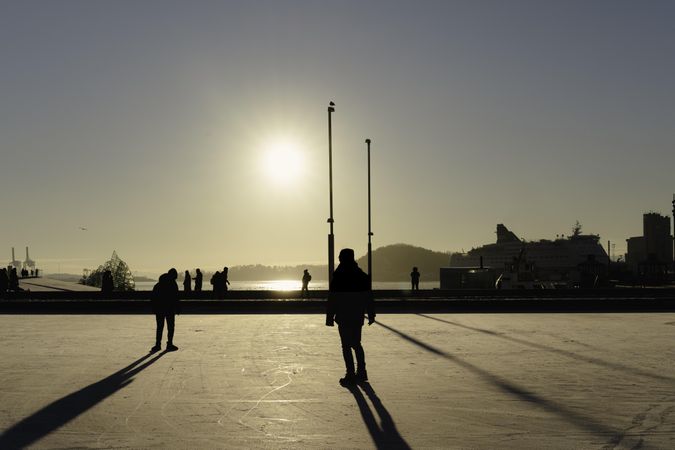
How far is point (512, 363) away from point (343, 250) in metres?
4.24

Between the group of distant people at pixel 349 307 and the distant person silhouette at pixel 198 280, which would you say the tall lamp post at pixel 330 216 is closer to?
the distant person silhouette at pixel 198 280

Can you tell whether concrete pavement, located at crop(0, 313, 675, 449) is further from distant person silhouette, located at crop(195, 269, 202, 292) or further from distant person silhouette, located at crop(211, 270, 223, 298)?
distant person silhouette, located at crop(195, 269, 202, 292)

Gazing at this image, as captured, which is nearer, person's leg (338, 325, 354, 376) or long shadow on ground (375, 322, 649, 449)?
long shadow on ground (375, 322, 649, 449)

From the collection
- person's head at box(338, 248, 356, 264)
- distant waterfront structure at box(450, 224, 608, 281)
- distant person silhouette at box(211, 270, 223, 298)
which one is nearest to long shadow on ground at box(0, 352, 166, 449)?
person's head at box(338, 248, 356, 264)

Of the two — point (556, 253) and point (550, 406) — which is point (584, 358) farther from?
point (556, 253)

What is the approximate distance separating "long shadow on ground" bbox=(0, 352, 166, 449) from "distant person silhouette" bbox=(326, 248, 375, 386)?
324 cm

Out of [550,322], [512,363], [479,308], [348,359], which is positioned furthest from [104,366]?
[479,308]

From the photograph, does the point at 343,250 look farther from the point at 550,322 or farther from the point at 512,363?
the point at 550,322

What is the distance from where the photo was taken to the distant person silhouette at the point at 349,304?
10180 mm

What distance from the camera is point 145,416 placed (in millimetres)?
8148

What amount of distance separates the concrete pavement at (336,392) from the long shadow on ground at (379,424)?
0.02 m

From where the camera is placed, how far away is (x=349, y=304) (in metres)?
10.2

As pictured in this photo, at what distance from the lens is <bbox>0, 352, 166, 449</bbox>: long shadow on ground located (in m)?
7.01

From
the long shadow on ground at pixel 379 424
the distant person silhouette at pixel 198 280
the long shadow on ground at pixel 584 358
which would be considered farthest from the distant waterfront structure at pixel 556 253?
the long shadow on ground at pixel 379 424
